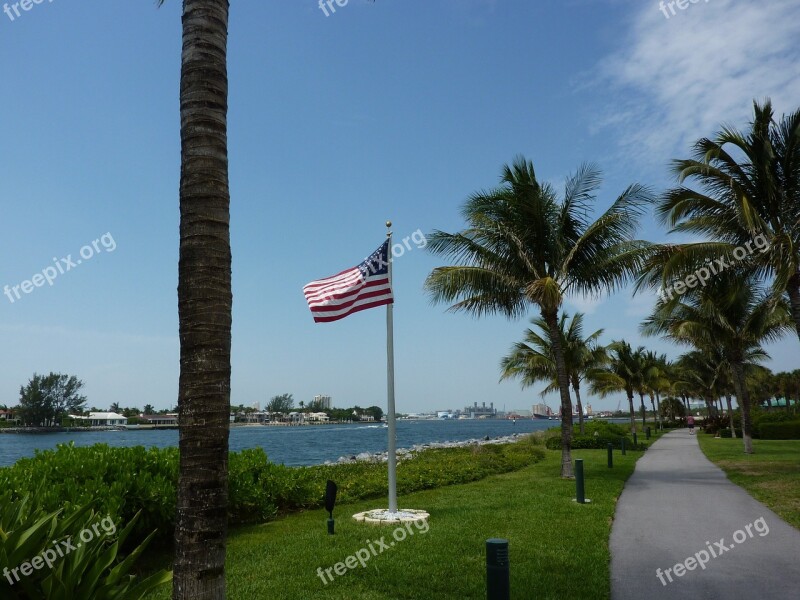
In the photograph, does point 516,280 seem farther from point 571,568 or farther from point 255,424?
point 255,424

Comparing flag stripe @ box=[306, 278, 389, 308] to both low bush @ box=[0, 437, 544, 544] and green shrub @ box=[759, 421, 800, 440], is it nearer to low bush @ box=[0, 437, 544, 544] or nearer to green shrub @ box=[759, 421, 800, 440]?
low bush @ box=[0, 437, 544, 544]

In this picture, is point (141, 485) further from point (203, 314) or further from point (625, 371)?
point (625, 371)

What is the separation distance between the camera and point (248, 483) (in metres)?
10.7

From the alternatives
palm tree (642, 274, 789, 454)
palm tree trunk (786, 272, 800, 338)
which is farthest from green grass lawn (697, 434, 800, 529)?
palm tree trunk (786, 272, 800, 338)

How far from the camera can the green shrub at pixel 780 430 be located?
38.2 metres

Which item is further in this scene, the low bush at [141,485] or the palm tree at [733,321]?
the palm tree at [733,321]

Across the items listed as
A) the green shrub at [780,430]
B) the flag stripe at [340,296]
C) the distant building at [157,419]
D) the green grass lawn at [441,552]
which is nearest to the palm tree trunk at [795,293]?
the green grass lawn at [441,552]

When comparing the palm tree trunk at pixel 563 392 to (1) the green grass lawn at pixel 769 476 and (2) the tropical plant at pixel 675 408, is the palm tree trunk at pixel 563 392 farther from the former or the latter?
(2) the tropical plant at pixel 675 408

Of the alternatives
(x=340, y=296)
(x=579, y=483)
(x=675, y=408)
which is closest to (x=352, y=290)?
(x=340, y=296)

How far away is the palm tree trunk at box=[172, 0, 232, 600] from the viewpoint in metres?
3.71

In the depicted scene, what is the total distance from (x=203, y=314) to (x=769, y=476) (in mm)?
17745

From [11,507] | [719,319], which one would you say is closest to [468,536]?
[11,507]

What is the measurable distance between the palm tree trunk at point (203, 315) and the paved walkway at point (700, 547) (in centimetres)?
465

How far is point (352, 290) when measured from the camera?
10.7m
